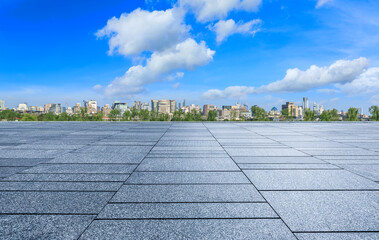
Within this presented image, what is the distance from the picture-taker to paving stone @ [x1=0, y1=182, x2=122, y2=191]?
14.9 feet

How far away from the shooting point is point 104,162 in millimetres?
6770

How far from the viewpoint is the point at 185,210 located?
3.63 m

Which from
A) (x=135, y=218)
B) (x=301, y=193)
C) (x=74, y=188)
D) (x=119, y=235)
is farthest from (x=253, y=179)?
(x=74, y=188)

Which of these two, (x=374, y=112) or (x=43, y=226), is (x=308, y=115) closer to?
(x=374, y=112)

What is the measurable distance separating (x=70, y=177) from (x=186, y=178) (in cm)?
248

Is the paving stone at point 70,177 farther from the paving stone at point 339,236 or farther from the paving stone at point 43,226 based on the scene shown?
the paving stone at point 339,236

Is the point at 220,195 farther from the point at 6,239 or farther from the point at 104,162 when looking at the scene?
the point at 104,162

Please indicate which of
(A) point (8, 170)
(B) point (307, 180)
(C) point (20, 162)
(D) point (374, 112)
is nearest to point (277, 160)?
(B) point (307, 180)

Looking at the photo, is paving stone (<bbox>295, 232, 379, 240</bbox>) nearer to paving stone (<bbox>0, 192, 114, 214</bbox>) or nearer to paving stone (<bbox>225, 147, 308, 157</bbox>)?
paving stone (<bbox>0, 192, 114, 214</bbox>)

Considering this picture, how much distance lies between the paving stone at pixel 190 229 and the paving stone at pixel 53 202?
23.0 inches

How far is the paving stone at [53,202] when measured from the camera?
3.63 metres

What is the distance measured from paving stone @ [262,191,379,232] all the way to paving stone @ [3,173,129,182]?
3.06 metres

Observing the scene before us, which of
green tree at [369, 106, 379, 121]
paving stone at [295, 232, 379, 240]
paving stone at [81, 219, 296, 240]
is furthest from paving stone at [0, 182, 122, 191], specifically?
green tree at [369, 106, 379, 121]

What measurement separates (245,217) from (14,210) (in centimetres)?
335
